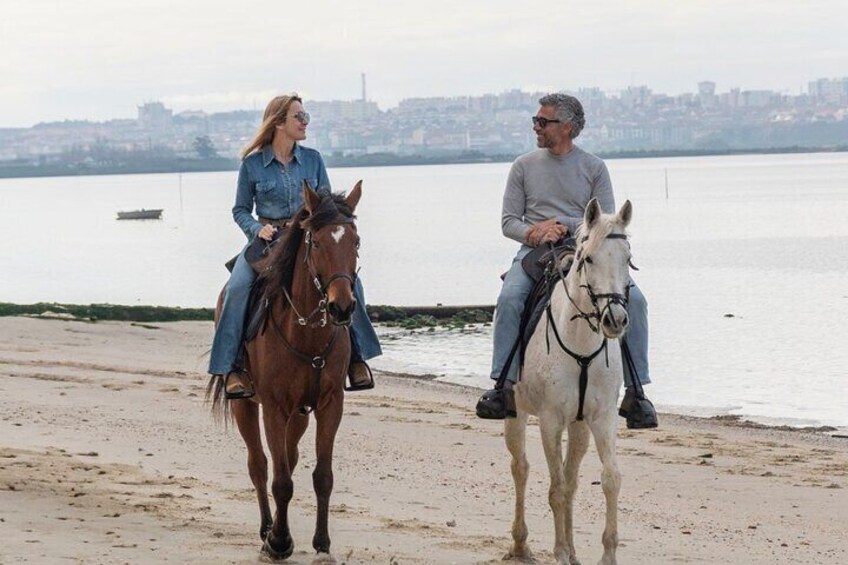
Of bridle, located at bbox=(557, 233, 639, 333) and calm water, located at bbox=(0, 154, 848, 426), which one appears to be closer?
bridle, located at bbox=(557, 233, 639, 333)

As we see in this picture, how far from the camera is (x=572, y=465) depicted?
374 inches

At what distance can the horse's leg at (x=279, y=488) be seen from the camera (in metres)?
9.12

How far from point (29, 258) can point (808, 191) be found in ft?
325

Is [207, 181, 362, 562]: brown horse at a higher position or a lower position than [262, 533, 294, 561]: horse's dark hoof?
higher

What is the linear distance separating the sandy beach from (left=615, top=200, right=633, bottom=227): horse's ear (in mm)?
2374

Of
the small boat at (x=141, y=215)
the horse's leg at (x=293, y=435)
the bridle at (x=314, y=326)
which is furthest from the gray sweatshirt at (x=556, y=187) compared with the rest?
the small boat at (x=141, y=215)

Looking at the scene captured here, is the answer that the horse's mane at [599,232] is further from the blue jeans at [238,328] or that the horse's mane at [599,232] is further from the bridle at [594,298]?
the blue jeans at [238,328]

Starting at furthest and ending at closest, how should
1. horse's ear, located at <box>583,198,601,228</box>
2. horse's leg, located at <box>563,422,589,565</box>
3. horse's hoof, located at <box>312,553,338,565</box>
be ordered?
horse's leg, located at <box>563,422,589,565</box> → horse's hoof, located at <box>312,553,338,565</box> → horse's ear, located at <box>583,198,601,228</box>

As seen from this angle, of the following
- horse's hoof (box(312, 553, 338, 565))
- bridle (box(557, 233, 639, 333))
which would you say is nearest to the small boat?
horse's hoof (box(312, 553, 338, 565))

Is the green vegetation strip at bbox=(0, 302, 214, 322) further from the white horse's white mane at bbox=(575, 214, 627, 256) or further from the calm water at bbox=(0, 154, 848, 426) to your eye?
the white horse's white mane at bbox=(575, 214, 627, 256)

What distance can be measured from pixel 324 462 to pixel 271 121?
7.84 ft

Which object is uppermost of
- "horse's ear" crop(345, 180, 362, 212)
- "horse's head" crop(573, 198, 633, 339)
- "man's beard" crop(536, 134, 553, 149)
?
"man's beard" crop(536, 134, 553, 149)

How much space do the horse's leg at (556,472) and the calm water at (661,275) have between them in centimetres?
1329

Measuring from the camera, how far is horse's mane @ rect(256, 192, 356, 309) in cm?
876
